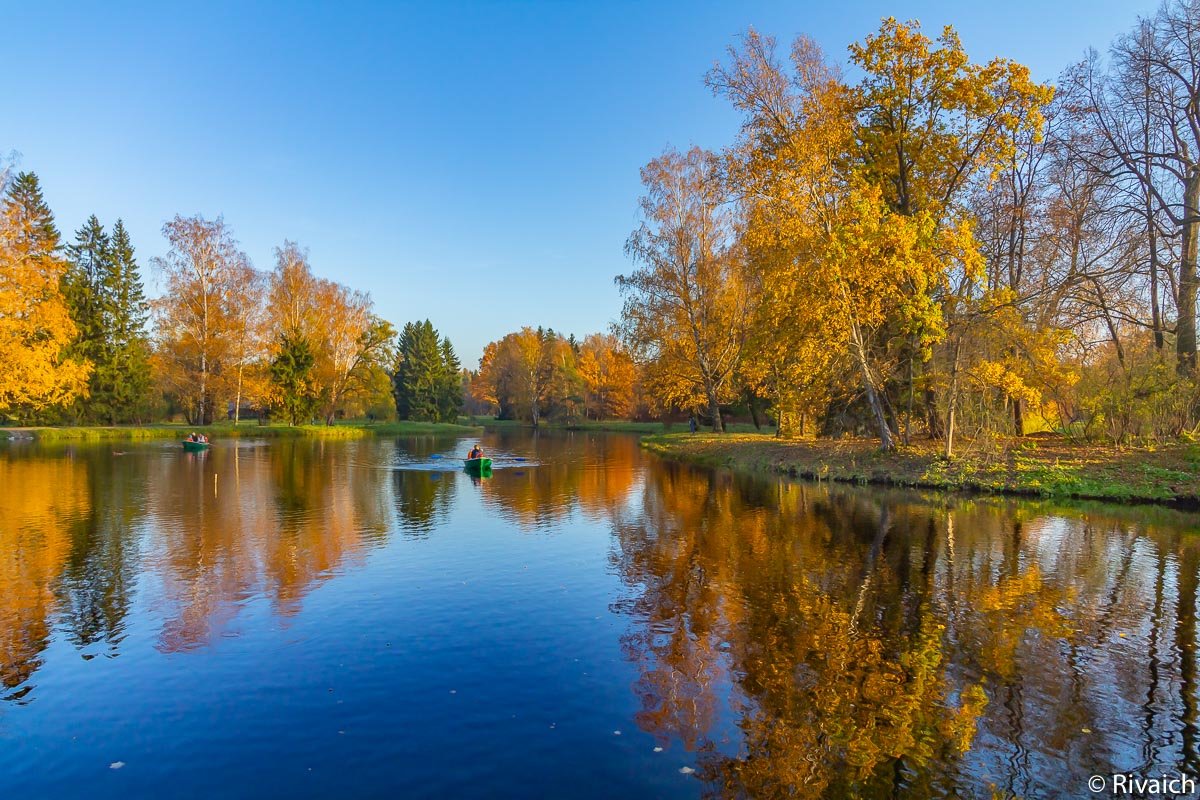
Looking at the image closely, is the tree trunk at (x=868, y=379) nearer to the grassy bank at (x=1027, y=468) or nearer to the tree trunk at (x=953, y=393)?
the grassy bank at (x=1027, y=468)

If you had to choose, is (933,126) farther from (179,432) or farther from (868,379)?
(179,432)

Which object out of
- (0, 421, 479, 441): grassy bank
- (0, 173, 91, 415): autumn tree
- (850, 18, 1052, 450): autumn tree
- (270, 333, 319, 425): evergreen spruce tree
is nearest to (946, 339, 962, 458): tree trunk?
(850, 18, 1052, 450): autumn tree

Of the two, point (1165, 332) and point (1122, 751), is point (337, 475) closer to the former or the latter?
point (1122, 751)

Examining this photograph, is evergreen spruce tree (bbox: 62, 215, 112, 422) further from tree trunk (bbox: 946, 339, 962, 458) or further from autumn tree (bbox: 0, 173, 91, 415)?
tree trunk (bbox: 946, 339, 962, 458)

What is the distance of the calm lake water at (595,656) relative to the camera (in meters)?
5.64

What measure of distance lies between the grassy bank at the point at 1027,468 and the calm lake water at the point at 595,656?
3062 mm

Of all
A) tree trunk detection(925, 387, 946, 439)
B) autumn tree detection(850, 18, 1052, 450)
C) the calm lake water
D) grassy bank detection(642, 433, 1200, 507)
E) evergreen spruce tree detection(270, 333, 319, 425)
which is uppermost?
autumn tree detection(850, 18, 1052, 450)

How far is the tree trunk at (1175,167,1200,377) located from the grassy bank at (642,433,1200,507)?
11.7 ft

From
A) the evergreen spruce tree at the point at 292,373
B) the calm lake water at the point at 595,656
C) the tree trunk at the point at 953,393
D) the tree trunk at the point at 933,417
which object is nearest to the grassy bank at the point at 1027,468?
the tree trunk at the point at 953,393

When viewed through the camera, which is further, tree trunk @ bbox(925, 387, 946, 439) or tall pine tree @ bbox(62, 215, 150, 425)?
tall pine tree @ bbox(62, 215, 150, 425)

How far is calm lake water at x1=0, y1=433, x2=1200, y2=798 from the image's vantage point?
5645mm

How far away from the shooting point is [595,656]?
8219 millimetres

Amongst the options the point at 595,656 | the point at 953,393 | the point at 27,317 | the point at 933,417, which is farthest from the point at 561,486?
the point at 27,317

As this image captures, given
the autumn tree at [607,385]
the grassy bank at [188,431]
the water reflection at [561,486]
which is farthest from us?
the autumn tree at [607,385]
